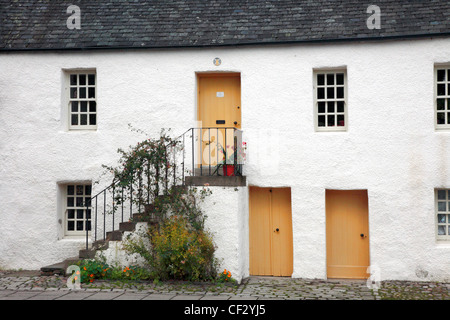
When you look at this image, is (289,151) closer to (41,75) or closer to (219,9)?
(219,9)

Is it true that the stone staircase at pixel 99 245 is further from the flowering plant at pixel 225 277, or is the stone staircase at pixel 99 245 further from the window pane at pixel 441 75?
the window pane at pixel 441 75

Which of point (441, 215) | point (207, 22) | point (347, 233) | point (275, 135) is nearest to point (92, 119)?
point (207, 22)

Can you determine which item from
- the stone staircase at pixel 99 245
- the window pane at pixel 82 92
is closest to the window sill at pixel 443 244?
the stone staircase at pixel 99 245

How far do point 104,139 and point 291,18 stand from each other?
5.17 m

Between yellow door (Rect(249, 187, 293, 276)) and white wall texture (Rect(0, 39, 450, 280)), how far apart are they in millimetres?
376

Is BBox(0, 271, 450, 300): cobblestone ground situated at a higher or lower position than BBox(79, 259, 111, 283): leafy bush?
lower

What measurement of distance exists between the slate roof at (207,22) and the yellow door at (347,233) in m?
3.57

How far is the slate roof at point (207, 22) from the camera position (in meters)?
11.9

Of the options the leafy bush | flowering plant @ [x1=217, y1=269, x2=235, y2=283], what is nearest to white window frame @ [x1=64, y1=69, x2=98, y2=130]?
the leafy bush

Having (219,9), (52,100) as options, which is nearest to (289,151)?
(219,9)

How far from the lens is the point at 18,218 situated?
1269 centimetres

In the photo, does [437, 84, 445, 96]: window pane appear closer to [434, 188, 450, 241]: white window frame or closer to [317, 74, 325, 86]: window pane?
[434, 188, 450, 241]: white window frame

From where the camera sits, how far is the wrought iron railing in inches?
462

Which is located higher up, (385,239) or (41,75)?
(41,75)
